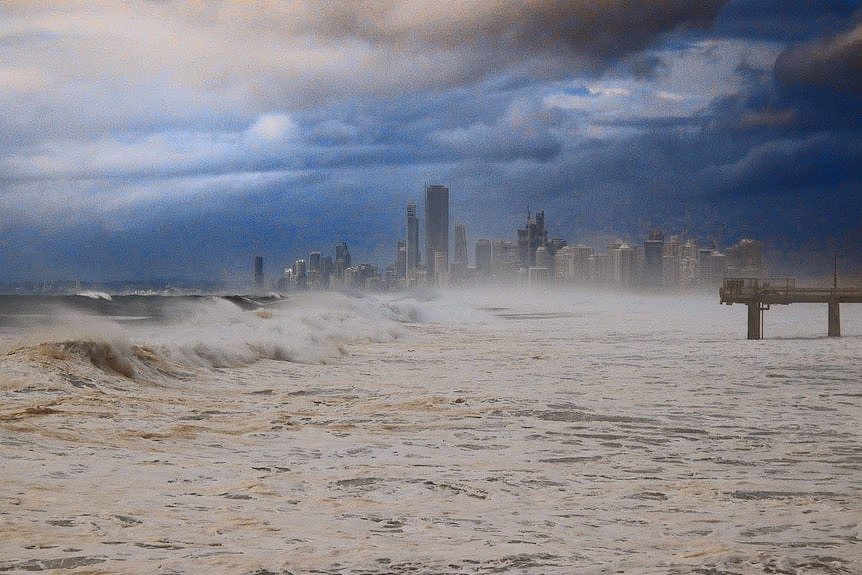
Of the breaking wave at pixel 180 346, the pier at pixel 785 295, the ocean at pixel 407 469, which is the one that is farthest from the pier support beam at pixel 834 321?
the ocean at pixel 407 469

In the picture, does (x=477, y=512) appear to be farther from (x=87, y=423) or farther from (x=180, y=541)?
(x=87, y=423)

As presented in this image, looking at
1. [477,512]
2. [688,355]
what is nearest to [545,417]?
[477,512]

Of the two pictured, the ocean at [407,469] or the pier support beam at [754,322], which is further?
the pier support beam at [754,322]

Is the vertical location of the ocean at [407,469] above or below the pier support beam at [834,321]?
above

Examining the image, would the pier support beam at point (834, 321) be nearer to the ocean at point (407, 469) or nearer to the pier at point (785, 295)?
the pier at point (785, 295)

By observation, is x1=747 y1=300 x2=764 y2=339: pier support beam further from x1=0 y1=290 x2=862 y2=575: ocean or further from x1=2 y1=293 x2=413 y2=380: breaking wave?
x1=0 y1=290 x2=862 y2=575: ocean

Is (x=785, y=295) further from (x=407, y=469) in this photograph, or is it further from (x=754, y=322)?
(x=407, y=469)

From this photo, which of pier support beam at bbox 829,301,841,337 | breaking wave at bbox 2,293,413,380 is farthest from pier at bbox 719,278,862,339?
breaking wave at bbox 2,293,413,380

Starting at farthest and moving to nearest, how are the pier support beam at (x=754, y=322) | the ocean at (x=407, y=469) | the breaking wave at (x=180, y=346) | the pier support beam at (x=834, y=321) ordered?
the pier support beam at (x=834, y=321)
the pier support beam at (x=754, y=322)
the breaking wave at (x=180, y=346)
the ocean at (x=407, y=469)

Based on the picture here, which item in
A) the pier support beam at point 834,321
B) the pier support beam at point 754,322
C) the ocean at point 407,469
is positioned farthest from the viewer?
the pier support beam at point 834,321
